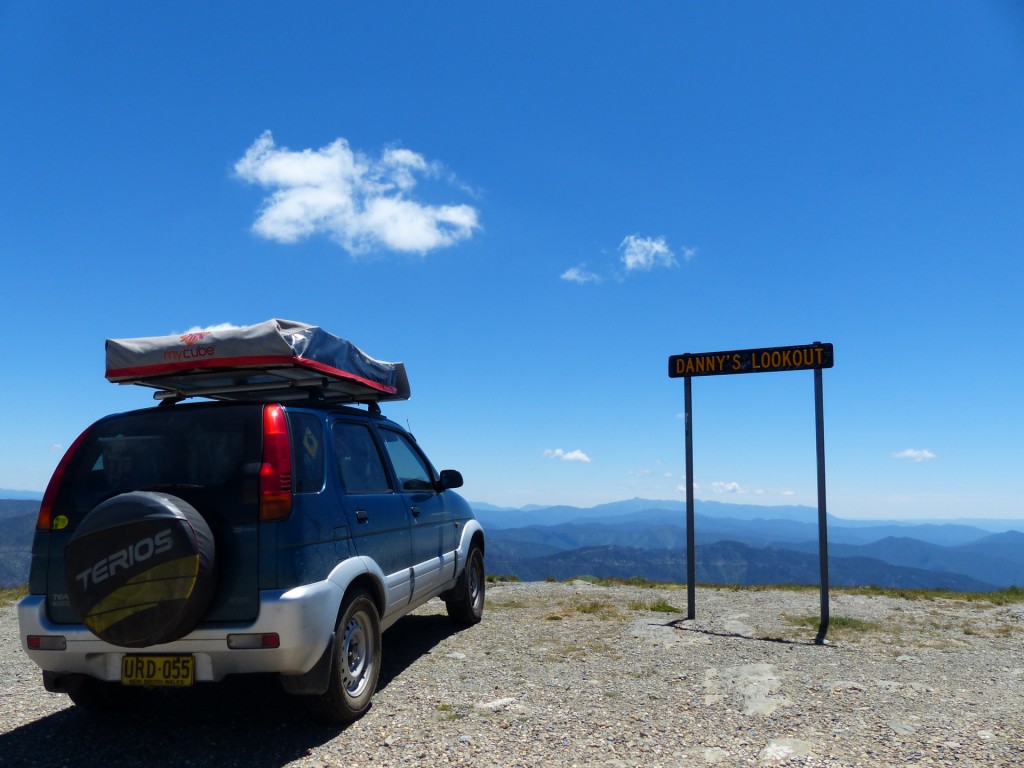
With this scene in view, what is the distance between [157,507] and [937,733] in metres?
4.95

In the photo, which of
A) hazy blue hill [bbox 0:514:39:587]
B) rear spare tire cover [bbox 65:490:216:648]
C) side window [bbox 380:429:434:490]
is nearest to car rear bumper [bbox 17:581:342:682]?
rear spare tire cover [bbox 65:490:216:648]

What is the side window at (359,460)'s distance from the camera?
16.8ft

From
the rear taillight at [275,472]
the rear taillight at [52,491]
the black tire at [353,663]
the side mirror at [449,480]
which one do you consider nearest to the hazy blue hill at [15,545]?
the side mirror at [449,480]

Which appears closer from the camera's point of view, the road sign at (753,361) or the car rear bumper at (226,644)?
the car rear bumper at (226,644)

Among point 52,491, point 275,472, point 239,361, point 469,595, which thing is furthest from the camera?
point 469,595

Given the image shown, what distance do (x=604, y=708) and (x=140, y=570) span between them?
3183 millimetres

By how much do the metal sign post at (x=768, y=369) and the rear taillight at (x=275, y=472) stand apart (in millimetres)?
5611

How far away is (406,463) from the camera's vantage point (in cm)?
655

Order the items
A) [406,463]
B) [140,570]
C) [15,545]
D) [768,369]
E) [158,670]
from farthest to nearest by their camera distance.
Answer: [15,545], [768,369], [406,463], [158,670], [140,570]

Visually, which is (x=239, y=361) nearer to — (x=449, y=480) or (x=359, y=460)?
(x=359, y=460)

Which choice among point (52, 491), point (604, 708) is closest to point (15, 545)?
point (52, 491)

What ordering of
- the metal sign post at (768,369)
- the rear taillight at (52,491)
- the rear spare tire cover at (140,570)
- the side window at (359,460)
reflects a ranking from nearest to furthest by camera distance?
the rear spare tire cover at (140,570) → the rear taillight at (52,491) → the side window at (359,460) → the metal sign post at (768,369)

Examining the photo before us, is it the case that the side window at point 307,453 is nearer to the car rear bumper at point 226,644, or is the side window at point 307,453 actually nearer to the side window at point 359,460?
the side window at point 359,460

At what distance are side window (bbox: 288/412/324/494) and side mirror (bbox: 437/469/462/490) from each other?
2285 mm
